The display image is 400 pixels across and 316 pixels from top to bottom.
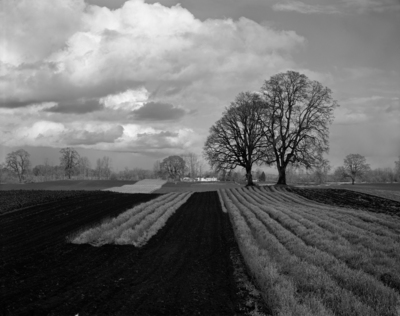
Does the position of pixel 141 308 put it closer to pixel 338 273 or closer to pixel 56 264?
pixel 56 264

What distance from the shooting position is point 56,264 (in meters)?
8.52

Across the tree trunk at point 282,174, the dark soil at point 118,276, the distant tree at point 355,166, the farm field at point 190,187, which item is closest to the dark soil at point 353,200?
the tree trunk at point 282,174

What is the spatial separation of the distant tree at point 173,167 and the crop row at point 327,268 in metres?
98.1

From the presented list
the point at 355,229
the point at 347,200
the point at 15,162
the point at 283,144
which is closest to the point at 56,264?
the point at 355,229

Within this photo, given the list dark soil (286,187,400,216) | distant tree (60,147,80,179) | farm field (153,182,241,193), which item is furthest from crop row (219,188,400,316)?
distant tree (60,147,80,179)

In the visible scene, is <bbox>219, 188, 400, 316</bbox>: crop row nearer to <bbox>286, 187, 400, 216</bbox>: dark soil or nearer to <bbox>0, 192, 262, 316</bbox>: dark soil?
<bbox>0, 192, 262, 316</bbox>: dark soil

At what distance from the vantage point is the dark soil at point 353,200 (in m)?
24.9

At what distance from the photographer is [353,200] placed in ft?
99.1

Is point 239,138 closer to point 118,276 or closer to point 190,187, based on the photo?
point 190,187

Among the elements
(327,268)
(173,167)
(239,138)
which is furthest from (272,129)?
(173,167)

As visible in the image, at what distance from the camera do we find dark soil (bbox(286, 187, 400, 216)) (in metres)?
24.9

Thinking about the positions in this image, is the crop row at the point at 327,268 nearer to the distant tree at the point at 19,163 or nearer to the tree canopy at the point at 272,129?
the tree canopy at the point at 272,129

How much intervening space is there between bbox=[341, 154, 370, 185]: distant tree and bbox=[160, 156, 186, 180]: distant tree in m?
52.6

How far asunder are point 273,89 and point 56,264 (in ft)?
137
